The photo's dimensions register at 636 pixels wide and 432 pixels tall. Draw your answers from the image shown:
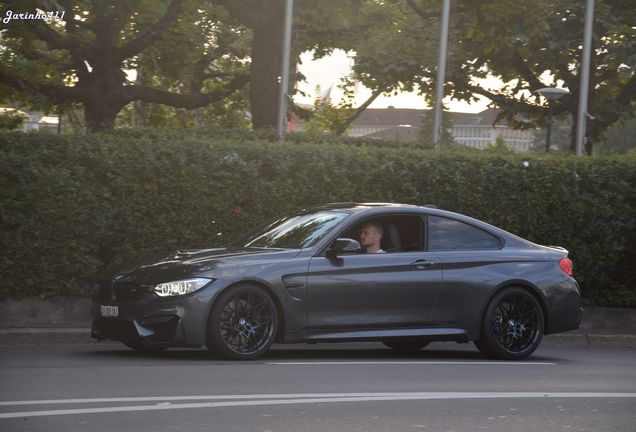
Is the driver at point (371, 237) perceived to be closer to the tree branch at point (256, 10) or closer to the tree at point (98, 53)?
the tree at point (98, 53)

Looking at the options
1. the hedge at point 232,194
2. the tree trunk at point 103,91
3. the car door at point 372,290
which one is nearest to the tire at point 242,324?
the car door at point 372,290

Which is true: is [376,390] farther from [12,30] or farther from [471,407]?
[12,30]

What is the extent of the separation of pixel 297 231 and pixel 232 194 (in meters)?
3.08

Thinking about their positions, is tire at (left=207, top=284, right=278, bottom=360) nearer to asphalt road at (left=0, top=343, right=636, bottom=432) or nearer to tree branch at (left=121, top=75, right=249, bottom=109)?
asphalt road at (left=0, top=343, right=636, bottom=432)

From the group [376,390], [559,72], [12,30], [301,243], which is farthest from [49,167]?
[559,72]

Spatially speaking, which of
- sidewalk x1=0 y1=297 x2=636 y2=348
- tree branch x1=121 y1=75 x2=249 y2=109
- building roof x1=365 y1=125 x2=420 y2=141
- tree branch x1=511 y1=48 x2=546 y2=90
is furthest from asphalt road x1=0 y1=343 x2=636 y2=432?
tree branch x1=511 y1=48 x2=546 y2=90

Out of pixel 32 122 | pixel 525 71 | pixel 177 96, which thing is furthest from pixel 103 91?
pixel 32 122

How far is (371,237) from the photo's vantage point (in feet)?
38.6

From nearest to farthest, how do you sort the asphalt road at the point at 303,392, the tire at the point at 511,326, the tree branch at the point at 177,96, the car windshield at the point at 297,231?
the asphalt road at the point at 303,392 → the car windshield at the point at 297,231 → the tire at the point at 511,326 → the tree branch at the point at 177,96

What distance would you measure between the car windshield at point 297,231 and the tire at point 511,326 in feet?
5.95

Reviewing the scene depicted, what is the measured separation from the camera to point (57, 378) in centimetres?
905

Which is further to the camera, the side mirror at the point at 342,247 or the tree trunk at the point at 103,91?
the tree trunk at the point at 103,91

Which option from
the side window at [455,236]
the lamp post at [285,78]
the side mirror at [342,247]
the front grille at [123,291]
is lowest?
the front grille at [123,291]

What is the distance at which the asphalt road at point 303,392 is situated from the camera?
7.28 meters
